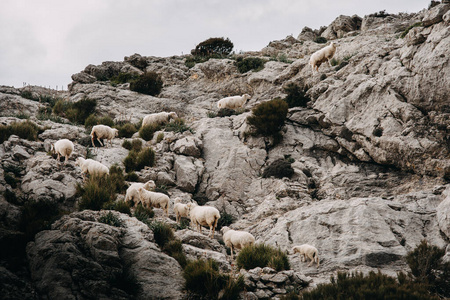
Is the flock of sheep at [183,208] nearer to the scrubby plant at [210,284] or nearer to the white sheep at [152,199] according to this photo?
the white sheep at [152,199]

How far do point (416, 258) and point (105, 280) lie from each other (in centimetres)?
824

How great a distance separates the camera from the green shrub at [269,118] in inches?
734

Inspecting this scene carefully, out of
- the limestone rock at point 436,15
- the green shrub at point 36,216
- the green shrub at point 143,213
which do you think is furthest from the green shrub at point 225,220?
the limestone rock at point 436,15

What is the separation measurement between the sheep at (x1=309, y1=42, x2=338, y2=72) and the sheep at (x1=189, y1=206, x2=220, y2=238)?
14.5 metres

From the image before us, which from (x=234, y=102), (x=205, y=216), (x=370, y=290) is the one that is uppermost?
(x=234, y=102)

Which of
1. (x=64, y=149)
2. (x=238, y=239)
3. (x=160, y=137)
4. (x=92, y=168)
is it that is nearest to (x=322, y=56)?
(x=160, y=137)

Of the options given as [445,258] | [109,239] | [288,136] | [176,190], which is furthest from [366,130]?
[109,239]

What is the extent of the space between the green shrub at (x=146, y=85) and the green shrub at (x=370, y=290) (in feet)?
79.1

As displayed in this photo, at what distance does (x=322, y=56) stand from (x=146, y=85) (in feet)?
49.0

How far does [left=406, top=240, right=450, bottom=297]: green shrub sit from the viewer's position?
8273 mm

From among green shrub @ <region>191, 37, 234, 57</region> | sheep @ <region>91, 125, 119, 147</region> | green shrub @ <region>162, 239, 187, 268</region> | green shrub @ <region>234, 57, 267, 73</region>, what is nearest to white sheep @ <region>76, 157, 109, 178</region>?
sheep @ <region>91, 125, 119, 147</region>

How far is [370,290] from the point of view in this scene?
707 centimetres

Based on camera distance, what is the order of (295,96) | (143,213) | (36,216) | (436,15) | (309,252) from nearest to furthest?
1. (309,252)
2. (36,216)
3. (143,213)
4. (436,15)
5. (295,96)

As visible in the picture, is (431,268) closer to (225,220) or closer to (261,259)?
(261,259)
